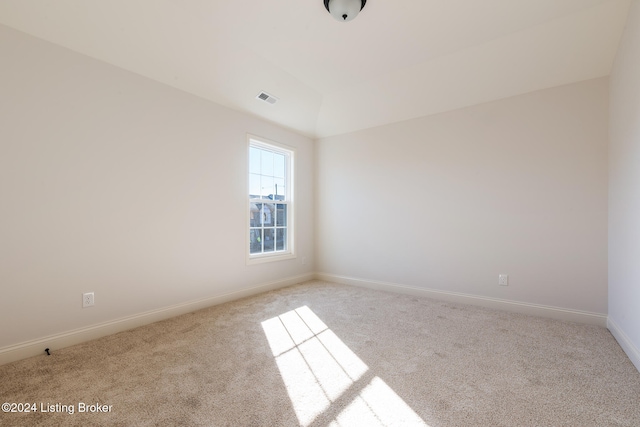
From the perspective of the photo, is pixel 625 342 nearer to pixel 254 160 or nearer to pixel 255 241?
pixel 255 241

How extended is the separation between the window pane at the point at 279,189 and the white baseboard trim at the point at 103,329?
1.43 metres

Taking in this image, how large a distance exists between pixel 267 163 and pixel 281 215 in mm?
816

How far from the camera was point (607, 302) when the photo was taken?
104 inches

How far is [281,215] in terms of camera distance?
432cm

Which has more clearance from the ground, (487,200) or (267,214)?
(487,200)

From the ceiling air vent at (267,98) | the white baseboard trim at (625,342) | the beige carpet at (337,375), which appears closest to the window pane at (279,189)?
the ceiling air vent at (267,98)

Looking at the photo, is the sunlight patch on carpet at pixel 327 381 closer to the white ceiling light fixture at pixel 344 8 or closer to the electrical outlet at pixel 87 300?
the electrical outlet at pixel 87 300

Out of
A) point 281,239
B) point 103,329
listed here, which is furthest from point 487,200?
point 103,329

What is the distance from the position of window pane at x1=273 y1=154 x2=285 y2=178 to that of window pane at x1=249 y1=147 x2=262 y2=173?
1.05ft

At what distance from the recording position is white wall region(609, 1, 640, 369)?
6.37ft

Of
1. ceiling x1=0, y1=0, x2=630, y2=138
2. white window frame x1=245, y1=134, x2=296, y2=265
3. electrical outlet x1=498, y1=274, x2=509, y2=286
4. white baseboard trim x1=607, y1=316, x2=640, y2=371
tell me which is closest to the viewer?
white baseboard trim x1=607, y1=316, x2=640, y2=371

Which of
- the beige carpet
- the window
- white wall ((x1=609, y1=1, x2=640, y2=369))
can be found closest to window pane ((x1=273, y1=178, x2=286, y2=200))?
the window

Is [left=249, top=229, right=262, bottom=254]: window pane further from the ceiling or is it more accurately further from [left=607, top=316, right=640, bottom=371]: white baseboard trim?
[left=607, top=316, right=640, bottom=371]: white baseboard trim

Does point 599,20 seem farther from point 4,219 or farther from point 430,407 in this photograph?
point 4,219
